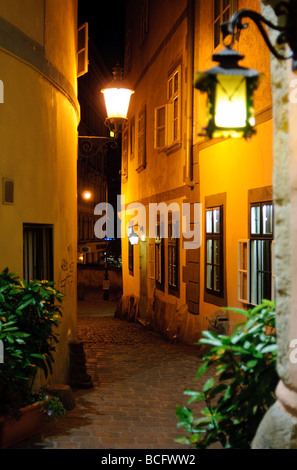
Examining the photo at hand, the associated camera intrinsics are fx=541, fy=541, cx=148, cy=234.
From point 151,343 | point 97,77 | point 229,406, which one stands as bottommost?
point 151,343

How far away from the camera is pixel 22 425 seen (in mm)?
5602

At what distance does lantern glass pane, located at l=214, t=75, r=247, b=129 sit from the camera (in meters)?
3.40

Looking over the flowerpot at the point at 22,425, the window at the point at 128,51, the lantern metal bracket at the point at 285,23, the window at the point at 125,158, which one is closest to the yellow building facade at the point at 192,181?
the window at the point at 128,51

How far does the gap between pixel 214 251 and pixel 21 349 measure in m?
5.97

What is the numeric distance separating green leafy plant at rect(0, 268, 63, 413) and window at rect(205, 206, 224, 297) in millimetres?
4840

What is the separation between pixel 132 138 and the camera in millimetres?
20219

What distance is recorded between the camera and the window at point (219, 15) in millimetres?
10123

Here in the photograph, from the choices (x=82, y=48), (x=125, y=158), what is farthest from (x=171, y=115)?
(x=125, y=158)

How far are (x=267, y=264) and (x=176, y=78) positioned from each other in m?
7.02

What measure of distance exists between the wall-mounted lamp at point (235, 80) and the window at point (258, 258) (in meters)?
4.89

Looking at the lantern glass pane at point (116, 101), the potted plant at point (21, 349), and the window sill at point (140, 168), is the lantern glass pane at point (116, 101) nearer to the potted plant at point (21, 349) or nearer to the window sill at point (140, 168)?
the potted plant at point (21, 349)

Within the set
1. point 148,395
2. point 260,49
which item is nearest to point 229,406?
point 148,395

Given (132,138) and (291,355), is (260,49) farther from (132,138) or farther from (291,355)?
(132,138)

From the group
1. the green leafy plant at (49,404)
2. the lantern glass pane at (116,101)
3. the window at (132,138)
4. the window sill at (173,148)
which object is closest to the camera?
the green leafy plant at (49,404)
